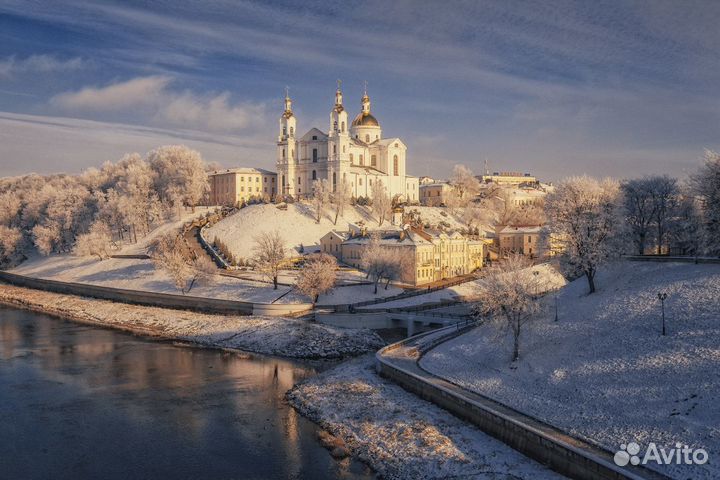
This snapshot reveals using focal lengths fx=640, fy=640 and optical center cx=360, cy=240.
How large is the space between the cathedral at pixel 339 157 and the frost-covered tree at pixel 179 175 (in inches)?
468

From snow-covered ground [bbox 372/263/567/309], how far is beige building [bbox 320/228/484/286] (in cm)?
470

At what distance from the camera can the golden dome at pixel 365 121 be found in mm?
102731

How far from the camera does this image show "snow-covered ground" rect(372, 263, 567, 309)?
5219cm

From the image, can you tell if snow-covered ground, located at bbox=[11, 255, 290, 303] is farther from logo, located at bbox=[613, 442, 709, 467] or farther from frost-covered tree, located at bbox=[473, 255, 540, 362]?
logo, located at bbox=[613, 442, 709, 467]

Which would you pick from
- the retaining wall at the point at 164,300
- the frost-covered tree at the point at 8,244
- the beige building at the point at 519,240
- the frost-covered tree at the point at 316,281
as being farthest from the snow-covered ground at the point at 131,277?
the beige building at the point at 519,240

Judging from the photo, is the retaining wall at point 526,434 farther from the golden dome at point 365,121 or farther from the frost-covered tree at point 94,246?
the golden dome at point 365,121

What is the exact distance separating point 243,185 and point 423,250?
44.2 meters

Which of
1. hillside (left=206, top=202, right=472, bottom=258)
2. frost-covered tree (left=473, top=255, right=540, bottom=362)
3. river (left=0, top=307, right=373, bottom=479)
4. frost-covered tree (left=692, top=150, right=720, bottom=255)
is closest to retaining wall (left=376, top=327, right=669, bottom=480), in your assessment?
A: frost-covered tree (left=473, top=255, right=540, bottom=362)

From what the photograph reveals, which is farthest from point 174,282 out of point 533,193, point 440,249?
point 533,193

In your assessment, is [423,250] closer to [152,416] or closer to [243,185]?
[152,416]

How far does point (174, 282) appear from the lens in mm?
59750

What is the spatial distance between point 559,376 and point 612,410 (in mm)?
3952

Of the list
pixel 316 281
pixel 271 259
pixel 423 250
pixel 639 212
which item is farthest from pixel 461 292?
pixel 271 259

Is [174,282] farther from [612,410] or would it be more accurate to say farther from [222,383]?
[612,410]
